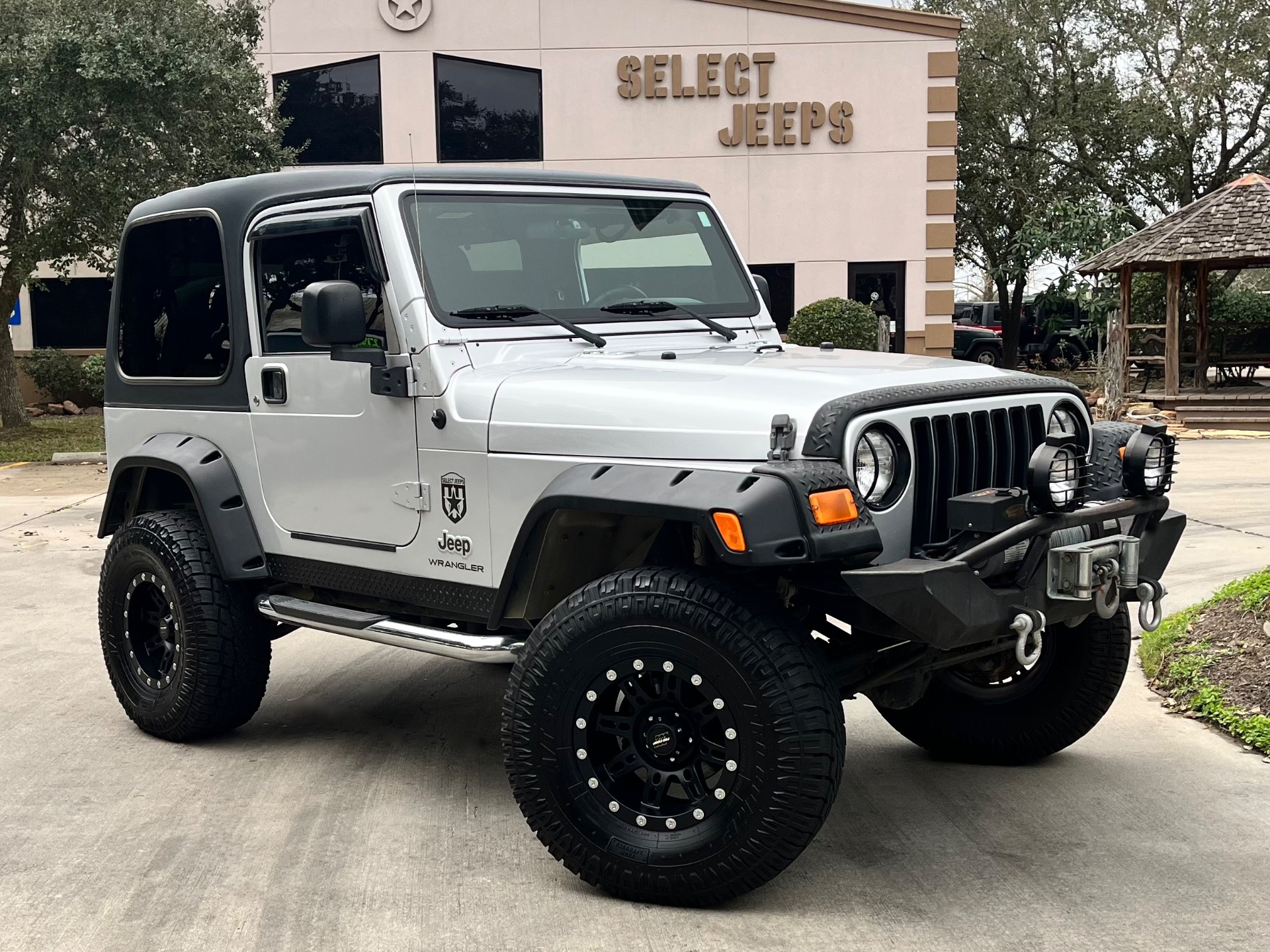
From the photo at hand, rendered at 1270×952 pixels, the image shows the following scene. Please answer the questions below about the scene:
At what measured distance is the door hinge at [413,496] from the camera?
15.1 feet

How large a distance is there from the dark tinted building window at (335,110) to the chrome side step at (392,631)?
18.9m

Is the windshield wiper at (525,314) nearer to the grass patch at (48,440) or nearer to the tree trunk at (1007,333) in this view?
the grass patch at (48,440)

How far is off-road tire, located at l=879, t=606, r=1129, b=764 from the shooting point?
4871 mm

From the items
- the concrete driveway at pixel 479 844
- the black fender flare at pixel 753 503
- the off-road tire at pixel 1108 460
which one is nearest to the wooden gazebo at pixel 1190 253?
the concrete driveway at pixel 479 844

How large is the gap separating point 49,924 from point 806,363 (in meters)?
2.82

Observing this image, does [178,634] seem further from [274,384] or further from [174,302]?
[174,302]

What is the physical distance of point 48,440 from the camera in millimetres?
19219

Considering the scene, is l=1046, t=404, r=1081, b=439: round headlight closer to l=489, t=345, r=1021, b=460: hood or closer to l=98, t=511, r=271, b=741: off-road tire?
l=489, t=345, r=1021, b=460: hood

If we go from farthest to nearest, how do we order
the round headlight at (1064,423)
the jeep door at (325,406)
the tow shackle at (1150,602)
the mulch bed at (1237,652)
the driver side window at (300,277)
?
the mulch bed at (1237,652) → the driver side window at (300,277) → the jeep door at (325,406) → the round headlight at (1064,423) → the tow shackle at (1150,602)

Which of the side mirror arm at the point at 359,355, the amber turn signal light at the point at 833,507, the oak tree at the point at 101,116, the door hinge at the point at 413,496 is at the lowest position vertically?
the door hinge at the point at 413,496

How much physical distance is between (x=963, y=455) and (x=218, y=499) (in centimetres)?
285

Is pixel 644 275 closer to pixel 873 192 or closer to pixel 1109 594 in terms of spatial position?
pixel 1109 594

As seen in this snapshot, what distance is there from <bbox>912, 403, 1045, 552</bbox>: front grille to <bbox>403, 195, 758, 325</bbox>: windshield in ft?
4.79

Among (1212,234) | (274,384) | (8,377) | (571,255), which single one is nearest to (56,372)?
(8,377)
